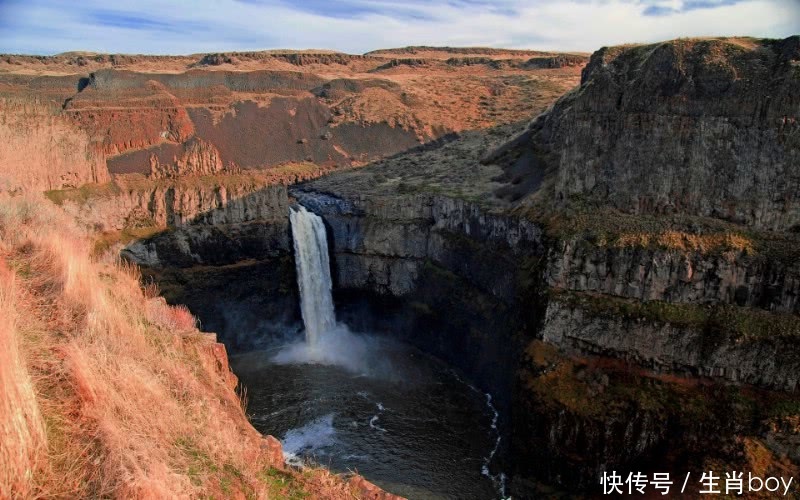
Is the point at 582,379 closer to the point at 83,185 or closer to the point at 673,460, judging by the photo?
the point at 673,460

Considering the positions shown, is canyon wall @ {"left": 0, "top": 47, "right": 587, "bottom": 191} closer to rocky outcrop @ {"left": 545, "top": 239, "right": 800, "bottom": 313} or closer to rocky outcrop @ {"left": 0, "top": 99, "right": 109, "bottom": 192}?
rocky outcrop @ {"left": 0, "top": 99, "right": 109, "bottom": 192}

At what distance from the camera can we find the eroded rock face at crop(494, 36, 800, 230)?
88.4 ft

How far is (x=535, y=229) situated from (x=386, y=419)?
1250 centimetres

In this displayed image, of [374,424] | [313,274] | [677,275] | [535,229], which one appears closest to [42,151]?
[313,274]

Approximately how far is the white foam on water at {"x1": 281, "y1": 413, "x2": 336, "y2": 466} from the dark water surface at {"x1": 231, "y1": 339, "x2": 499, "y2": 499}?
47 mm

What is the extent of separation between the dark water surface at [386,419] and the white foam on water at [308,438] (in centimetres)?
5

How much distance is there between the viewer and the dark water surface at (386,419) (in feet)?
91.2

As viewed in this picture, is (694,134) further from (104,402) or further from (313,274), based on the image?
(104,402)

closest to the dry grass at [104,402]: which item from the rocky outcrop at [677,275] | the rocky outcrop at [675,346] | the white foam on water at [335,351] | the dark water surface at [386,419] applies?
the dark water surface at [386,419]

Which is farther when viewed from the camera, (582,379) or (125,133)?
(125,133)

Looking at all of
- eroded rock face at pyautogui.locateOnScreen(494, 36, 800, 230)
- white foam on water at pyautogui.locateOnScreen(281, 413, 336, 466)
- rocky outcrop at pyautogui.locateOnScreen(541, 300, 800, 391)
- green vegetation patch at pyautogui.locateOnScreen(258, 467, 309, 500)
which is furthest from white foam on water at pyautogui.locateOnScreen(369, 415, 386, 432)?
green vegetation patch at pyautogui.locateOnScreen(258, 467, 309, 500)

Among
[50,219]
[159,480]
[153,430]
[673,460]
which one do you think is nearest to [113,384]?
[153,430]

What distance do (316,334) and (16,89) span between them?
3313 cm

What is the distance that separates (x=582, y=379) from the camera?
27000 mm
